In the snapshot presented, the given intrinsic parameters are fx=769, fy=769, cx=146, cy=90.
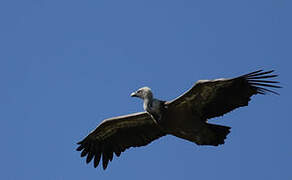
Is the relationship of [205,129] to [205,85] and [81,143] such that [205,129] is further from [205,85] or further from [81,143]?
[81,143]

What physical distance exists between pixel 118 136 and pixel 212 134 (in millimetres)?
2889

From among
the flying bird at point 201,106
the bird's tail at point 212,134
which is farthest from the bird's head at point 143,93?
the bird's tail at point 212,134

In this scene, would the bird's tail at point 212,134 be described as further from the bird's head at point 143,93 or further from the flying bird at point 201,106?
the bird's head at point 143,93

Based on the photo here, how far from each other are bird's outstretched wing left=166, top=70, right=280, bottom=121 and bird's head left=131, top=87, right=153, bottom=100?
1.78 ft

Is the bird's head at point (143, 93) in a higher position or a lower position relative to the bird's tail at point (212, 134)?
higher

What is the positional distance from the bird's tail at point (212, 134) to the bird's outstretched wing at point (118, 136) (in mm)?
1574

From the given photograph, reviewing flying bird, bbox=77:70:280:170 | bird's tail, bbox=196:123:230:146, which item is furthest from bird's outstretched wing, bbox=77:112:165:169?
bird's tail, bbox=196:123:230:146

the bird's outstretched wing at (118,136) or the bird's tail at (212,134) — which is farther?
the bird's outstretched wing at (118,136)

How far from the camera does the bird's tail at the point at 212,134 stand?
17859mm

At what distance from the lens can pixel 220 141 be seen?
58.7 ft

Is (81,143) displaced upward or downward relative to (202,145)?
upward

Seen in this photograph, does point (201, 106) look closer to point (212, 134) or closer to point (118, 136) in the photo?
point (212, 134)

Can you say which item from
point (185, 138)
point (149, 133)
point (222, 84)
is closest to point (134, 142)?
point (149, 133)

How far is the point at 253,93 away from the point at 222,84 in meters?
0.73
